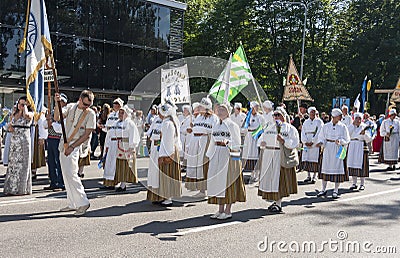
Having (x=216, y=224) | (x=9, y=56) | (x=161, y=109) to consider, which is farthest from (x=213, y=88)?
(x=9, y=56)

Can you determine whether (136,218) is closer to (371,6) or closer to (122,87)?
(122,87)

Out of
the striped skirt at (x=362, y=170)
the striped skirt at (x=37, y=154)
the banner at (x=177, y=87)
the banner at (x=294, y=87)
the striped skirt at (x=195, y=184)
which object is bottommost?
the striped skirt at (x=195, y=184)

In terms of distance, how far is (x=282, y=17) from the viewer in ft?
130

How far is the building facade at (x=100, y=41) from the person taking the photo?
77.3ft

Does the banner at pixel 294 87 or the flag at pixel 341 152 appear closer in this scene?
the flag at pixel 341 152

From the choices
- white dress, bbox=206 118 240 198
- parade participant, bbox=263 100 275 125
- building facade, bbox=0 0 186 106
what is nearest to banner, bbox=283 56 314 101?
parade participant, bbox=263 100 275 125

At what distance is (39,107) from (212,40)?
21.7 metres

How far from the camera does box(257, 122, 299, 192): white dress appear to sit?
846 centimetres

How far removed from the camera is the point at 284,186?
8.51 m

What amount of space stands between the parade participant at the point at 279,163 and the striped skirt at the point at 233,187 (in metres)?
0.92

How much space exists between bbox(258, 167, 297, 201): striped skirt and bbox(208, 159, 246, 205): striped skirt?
0.91 m

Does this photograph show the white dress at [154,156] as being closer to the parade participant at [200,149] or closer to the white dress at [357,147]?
the parade participant at [200,149]

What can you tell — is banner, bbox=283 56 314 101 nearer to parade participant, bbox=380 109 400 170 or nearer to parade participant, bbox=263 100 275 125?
parade participant, bbox=380 109 400 170

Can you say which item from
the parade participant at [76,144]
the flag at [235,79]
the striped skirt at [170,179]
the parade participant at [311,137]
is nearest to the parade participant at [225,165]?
the striped skirt at [170,179]
